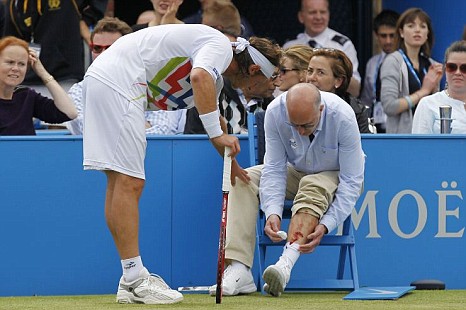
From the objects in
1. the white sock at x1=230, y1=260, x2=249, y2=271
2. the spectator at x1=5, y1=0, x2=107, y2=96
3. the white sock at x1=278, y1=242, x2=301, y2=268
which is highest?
the spectator at x1=5, y1=0, x2=107, y2=96

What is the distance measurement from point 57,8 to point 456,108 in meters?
3.62

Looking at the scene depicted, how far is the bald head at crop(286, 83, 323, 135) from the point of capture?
23.6 feet

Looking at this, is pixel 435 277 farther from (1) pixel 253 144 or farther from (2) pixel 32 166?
(2) pixel 32 166

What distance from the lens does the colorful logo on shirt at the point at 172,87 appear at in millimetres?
6902

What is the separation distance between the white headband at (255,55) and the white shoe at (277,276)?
113 cm

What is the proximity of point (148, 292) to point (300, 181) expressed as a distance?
135cm

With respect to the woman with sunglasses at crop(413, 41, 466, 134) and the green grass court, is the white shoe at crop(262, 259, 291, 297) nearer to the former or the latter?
the green grass court

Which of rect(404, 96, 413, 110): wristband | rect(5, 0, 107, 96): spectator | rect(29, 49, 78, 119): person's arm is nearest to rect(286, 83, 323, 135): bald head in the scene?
rect(29, 49, 78, 119): person's arm

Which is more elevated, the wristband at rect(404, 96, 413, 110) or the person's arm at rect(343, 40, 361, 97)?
the person's arm at rect(343, 40, 361, 97)

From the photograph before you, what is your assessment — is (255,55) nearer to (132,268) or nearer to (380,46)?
(132,268)

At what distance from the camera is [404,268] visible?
8.21m

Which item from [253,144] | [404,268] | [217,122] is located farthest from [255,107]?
[217,122]

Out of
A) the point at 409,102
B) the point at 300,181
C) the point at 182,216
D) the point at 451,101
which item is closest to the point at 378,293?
the point at 300,181

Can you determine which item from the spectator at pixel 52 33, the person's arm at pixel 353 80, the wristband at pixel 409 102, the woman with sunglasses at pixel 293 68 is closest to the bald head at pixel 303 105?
the woman with sunglasses at pixel 293 68
